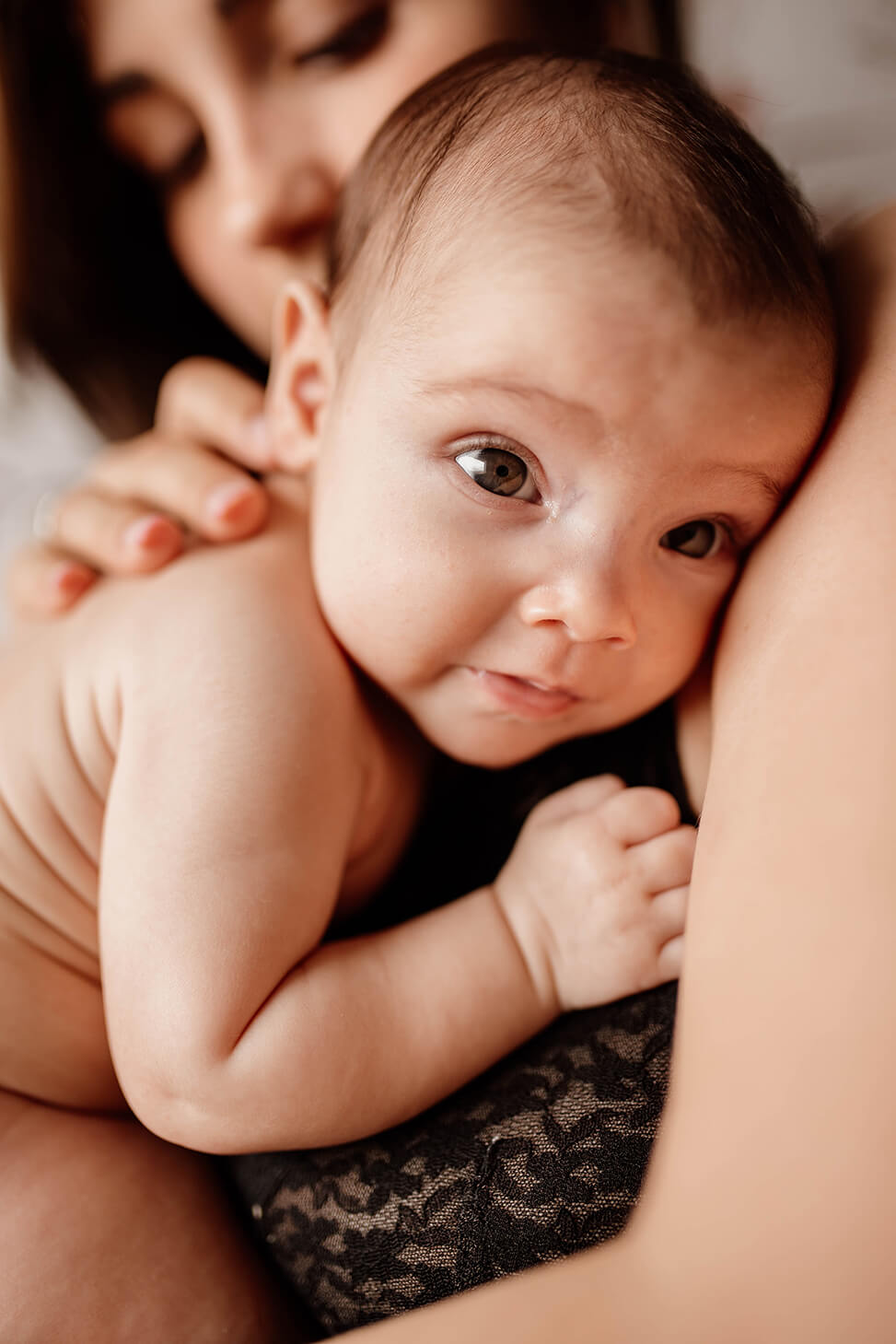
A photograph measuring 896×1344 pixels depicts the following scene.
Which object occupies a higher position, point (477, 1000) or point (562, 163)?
point (562, 163)

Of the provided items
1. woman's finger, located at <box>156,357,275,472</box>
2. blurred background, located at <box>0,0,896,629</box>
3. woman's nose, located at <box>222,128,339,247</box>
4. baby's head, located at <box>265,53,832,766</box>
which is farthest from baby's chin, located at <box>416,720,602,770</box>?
blurred background, located at <box>0,0,896,629</box>

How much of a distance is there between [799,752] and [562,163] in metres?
0.47

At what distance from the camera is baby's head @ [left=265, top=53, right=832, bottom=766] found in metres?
0.72

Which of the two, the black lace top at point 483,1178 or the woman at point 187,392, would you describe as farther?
the woman at point 187,392

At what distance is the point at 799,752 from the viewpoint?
0.53m

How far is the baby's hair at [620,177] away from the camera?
72 cm

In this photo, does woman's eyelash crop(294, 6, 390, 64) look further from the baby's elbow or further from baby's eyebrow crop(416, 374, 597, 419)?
the baby's elbow

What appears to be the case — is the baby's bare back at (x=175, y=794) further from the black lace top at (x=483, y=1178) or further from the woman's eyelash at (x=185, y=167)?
the woman's eyelash at (x=185, y=167)

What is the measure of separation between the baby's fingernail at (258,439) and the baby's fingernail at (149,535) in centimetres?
14

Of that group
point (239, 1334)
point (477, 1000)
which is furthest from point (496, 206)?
point (239, 1334)

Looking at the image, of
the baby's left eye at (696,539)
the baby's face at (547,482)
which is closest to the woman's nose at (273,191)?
the baby's face at (547,482)

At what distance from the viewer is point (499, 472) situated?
786mm

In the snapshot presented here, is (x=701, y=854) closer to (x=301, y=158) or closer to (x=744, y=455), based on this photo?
(x=744, y=455)

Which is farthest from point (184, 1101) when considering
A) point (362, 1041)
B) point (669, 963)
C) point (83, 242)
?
point (83, 242)
